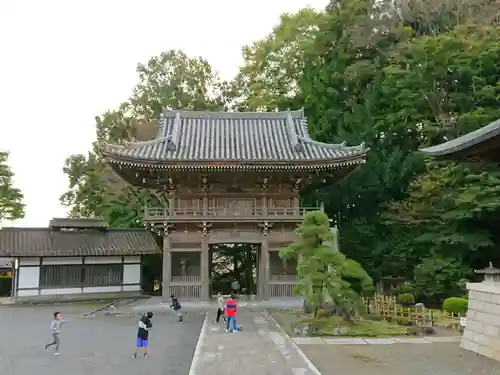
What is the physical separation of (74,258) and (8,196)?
1179cm

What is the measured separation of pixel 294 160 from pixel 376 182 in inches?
433

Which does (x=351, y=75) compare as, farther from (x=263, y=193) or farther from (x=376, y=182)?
(x=263, y=193)

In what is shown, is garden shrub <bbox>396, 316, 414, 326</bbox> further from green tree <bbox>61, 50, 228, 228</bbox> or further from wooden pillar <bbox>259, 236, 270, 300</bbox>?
green tree <bbox>61, 50, 228, 228</bbox>

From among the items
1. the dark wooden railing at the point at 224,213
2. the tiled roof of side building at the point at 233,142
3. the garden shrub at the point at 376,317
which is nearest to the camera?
the garden shrub at the point at 376,317

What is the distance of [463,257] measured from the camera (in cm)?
2588

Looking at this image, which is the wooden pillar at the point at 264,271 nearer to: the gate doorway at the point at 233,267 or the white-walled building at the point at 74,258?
the white-walled building at the point at 74,258

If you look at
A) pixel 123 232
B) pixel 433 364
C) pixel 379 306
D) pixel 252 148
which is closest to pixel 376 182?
pixel 252 148

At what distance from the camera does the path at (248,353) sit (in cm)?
1020

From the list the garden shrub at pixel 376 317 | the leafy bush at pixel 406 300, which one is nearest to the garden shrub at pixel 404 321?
the garden shrub at pixel 376 317

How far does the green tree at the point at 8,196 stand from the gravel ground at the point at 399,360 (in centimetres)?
3254

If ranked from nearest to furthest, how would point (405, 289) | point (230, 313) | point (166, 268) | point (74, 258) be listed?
1. point (230, 313)
2. point (166, 268)
3. point (405, 289)
4. point (74, 258)

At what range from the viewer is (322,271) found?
51.7 ft

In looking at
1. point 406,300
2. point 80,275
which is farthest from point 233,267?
point 406,300

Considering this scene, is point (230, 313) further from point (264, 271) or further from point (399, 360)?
point (264, 271)
